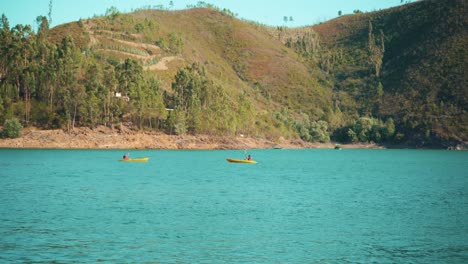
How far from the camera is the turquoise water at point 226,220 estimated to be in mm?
36875

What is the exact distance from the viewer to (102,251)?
3675 centimetres

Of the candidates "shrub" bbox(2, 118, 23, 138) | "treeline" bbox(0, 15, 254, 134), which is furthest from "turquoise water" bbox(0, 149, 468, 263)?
"treeline" bbox(0, 15, 254, 134)

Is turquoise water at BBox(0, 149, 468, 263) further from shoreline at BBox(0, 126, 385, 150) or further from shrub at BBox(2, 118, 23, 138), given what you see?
shoreline at BBox(0, 126, 385, 150)

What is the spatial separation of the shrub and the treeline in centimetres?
325

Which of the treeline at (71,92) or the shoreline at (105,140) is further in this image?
the treeline at (71,92)

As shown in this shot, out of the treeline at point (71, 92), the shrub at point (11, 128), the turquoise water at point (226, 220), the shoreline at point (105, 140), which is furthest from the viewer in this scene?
the treeline at point (71, 92)

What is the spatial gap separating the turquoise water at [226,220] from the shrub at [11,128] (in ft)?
206

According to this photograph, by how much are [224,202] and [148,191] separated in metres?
13.4

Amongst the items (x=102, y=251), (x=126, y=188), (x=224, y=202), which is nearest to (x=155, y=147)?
(x=126, y=188)

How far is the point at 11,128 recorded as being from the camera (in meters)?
149

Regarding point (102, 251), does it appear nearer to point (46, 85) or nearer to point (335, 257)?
point (335, 257)

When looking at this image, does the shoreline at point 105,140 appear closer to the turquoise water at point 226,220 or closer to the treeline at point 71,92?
the treeline at point 71,92

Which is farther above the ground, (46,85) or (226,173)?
(46,85)

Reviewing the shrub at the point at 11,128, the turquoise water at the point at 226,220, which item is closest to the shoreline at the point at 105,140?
the shrub at the point at 11,128
